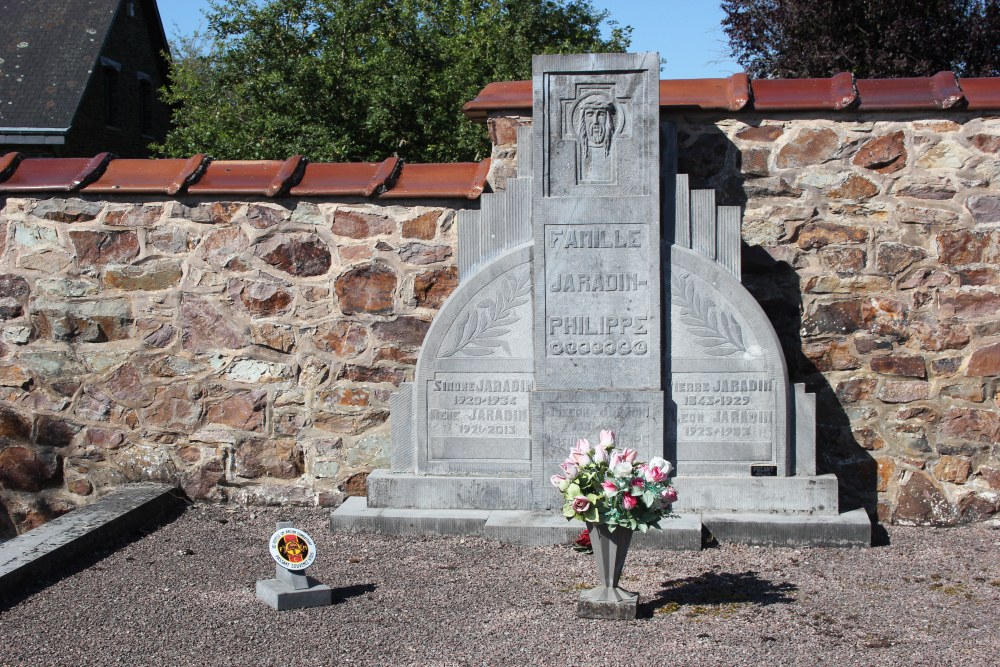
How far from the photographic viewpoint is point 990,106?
5.02 m

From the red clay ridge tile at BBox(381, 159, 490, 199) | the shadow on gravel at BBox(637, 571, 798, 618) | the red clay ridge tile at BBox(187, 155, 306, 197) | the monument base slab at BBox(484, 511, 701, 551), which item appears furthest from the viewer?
the red clay ridge tile at BBox(187, 155, 306, 197)

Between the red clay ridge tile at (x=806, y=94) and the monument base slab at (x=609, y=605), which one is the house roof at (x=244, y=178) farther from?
the monument base slab at (x=609, y=605)

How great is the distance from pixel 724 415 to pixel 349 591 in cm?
189

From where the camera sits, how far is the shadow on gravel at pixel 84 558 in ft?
13.2

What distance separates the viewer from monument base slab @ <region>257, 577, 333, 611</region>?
384cm

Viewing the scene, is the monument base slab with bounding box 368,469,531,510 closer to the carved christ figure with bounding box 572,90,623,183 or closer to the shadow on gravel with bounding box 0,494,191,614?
the shadow on gravel with bounding box 0,494,191,614

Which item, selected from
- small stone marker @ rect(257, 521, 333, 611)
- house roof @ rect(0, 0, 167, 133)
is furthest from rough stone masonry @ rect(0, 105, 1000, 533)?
house roof @ rect(0, 0, 167, 133)

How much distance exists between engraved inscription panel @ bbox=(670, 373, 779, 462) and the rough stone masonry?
21.9 inches

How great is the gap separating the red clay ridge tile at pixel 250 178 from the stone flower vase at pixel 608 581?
8.71 feet

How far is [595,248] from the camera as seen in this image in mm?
4867

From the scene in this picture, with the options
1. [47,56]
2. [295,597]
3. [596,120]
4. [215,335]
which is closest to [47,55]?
[47,56]

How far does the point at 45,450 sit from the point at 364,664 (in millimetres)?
3186

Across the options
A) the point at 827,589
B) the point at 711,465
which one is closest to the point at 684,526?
the point at 711,465

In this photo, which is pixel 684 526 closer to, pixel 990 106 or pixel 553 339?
pixel 553 339
